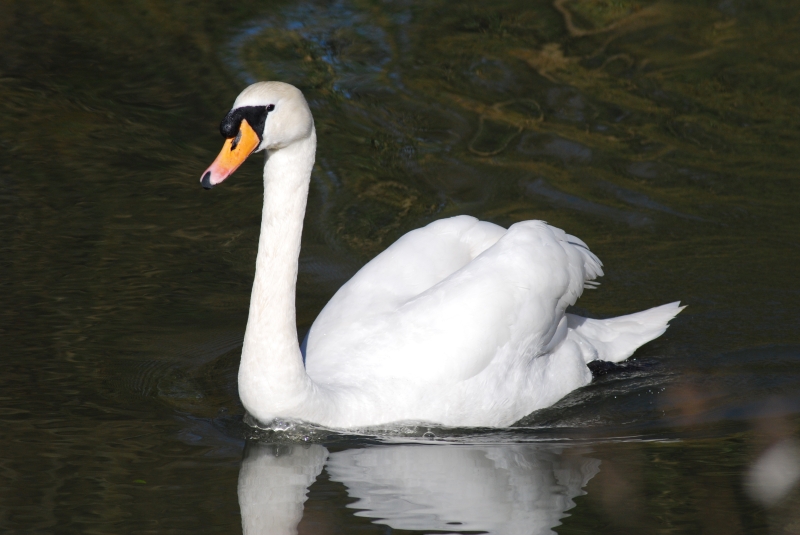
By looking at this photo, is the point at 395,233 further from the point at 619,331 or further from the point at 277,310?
the point at 277,310

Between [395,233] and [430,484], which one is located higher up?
[395,233]

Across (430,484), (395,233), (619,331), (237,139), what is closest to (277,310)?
(237,139)

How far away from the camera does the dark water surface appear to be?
4.95 m

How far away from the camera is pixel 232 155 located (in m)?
4.88

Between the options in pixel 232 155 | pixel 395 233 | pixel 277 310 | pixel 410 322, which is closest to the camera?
pixel 232 155

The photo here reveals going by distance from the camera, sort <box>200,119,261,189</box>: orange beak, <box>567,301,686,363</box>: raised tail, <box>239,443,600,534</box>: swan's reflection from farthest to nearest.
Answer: <box>567,301,686,363</box>: raised tail, <box>200,119,261,189</box>: orange beak, <box>239,443,600,534</box>: swan's reflection

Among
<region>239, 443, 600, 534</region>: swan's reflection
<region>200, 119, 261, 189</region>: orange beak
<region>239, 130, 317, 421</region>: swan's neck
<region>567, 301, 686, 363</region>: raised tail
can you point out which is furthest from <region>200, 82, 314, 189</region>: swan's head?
<region>567, 301, 686, 363</region>: raised tail

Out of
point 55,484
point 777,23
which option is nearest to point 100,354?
point 55,484

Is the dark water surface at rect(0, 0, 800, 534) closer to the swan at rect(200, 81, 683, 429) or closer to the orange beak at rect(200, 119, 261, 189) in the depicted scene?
the swan at rect(200, 81, 683, 429)

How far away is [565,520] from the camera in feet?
15.3


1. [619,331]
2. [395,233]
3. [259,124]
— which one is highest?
[259,124]

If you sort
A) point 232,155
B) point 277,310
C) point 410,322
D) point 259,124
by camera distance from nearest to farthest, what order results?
point 232,155 → point 259,124 → point 277,310 → point 410,322

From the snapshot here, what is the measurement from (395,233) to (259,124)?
389 cm

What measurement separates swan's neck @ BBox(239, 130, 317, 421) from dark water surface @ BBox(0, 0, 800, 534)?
31 cm
